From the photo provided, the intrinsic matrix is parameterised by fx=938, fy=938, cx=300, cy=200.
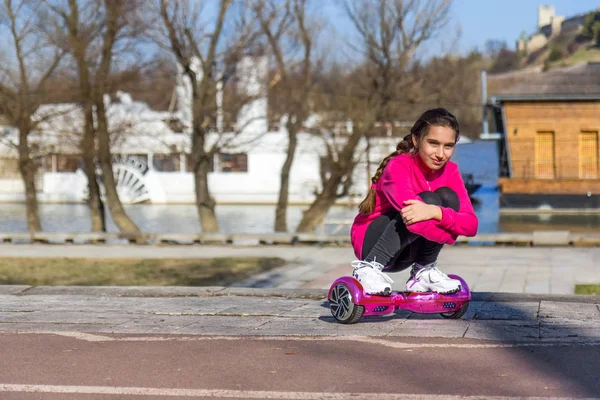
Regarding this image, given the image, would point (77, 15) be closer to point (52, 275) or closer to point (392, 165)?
point (52, 275)

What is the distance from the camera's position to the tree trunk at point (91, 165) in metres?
27.6

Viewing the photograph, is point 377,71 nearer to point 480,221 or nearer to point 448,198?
point 480,221

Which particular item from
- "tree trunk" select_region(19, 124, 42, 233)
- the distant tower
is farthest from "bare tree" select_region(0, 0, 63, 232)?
the distant tower

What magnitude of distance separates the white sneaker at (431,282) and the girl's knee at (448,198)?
1.82 feet

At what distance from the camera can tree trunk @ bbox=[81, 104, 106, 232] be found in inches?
1087

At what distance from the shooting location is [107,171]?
28.3m

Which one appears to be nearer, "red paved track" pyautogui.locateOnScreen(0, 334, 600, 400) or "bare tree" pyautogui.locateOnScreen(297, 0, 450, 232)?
"red paved track" pyautogui.locateOnScreen(0, 334, 600, 400)

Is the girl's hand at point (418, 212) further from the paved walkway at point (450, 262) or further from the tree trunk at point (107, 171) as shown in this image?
the tree trunk at point (107, 171)

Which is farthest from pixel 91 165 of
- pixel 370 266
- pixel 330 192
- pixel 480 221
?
pixel 370 266

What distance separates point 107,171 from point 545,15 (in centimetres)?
15986

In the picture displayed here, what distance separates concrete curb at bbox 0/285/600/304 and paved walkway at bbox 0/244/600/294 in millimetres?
6084

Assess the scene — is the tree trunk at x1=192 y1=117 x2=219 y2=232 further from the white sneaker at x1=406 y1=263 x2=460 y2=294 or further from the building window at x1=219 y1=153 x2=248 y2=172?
the building window at x1=219 y1=153 x2=248 y2=172

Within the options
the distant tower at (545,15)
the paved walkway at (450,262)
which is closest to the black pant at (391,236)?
the paved walkway at (450,262)

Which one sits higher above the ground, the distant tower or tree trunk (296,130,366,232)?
the distant tower
